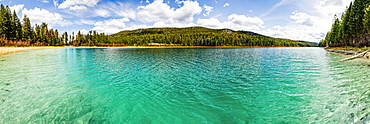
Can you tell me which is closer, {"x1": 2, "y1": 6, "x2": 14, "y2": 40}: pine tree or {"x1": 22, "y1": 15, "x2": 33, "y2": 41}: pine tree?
{"x1": 2, "y1": 6, "x2": 14, "y2": 40}: pine tree

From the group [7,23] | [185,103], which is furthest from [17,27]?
[185,103]

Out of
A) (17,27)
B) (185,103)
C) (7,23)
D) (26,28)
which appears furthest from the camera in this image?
(26,28)

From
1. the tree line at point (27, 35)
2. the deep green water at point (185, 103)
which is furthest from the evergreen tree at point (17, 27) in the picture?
the deep green water at point (185, 103)

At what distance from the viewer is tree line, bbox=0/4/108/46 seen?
284ft

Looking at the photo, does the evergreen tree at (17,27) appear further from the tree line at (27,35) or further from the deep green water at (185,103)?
the deep green water at (185,103)

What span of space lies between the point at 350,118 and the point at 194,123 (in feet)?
22.6

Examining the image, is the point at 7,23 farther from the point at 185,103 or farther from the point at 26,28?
the point at 185,103

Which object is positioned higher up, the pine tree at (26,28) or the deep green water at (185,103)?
the pine tree at (26,28)

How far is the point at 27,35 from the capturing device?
106 meters

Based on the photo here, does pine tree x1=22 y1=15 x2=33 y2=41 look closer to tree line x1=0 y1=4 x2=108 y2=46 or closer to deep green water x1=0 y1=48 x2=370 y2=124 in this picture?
tree line x1=0 y1=4 x2=108 y2=46

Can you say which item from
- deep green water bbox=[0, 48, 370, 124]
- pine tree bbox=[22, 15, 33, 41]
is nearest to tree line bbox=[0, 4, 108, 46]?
pine tree bbox=[22, 15, 33, 41]

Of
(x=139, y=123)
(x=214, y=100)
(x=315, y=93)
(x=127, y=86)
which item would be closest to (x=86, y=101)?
(x=127, y=86)

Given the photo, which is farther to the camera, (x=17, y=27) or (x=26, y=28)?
(x=26, y=28)

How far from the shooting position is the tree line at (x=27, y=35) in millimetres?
86681
